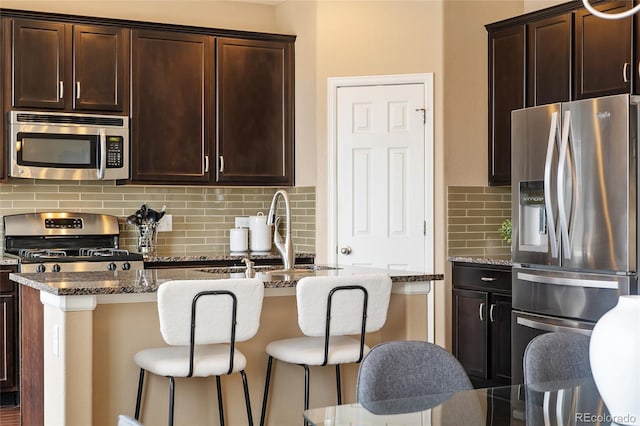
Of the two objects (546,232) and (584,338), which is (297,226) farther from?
(584,338)

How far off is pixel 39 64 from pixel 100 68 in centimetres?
39

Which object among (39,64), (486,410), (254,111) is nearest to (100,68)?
(39,64)

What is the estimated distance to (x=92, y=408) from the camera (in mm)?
3473

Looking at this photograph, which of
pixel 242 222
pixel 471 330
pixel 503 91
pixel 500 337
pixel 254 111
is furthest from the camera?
pixel 242 222

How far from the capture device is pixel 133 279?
12.3ft

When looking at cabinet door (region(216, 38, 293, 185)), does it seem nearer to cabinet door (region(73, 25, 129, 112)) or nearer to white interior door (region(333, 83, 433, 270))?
white interior door (region(333, 83, 433, 270))

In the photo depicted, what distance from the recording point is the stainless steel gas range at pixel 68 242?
5.34 meters

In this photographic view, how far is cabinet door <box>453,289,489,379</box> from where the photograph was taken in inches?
217

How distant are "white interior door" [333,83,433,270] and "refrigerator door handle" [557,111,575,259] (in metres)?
1.26

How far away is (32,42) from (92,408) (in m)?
2.95

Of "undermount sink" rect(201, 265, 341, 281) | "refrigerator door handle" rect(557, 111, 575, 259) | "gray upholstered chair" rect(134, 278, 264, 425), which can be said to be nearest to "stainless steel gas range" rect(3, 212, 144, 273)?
"undermount sink" rect(201, 265, 341, 281)

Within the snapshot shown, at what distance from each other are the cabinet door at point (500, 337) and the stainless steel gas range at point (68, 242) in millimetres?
2250

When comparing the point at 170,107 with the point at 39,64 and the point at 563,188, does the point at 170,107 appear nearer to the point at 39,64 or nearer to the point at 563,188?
the point at 39,64

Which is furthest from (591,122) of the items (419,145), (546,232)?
(419,145)
